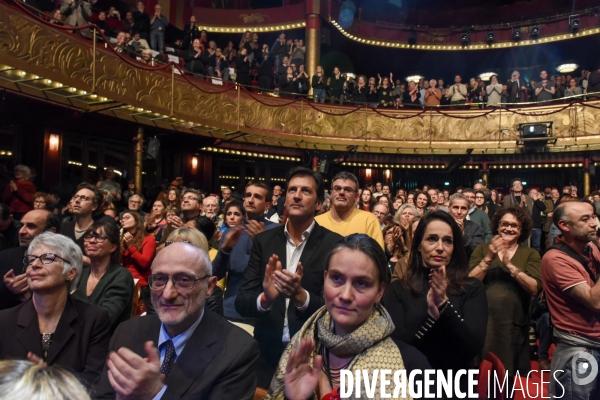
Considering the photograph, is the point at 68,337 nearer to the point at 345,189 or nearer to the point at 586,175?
the point at 345,189

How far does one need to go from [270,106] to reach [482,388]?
11.1 meters

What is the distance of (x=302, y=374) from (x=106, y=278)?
6.24 feet

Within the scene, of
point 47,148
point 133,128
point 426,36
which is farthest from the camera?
point 426,36

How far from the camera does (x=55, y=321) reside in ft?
7.64

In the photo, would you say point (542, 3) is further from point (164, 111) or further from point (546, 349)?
point (546, 349)

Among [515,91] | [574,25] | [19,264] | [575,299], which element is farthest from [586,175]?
[19,264]

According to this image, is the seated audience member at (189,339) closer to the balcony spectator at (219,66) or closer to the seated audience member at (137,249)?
the seated audience member at (137,249)

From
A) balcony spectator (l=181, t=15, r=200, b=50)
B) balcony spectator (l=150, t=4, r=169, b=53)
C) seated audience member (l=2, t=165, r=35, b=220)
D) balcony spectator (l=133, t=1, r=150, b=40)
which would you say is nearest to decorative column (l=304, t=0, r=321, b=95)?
balcony spectator (l=181, t=15, r=200, b=50)

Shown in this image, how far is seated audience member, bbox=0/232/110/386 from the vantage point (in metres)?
2.21

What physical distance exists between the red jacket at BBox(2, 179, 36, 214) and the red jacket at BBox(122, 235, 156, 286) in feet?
11.0

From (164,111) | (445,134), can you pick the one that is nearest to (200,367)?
(164,111)

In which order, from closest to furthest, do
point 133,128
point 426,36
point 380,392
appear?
point 380,392
point 133,128
point 426,36

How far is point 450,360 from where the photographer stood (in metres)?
2.10

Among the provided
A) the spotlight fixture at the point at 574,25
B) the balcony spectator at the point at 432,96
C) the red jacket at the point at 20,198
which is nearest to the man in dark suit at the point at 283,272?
→ the red jacket at the point at 20,198
